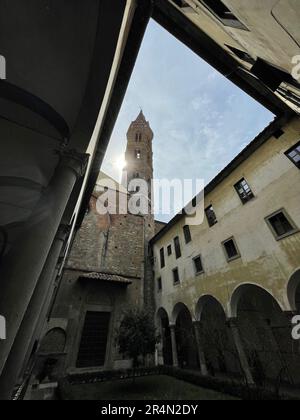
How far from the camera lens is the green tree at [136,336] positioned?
397 inches

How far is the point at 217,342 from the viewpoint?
32.7 feet

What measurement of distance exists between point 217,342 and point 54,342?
34.3ft

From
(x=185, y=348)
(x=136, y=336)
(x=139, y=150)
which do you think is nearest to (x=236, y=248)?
(x=136, y=336)

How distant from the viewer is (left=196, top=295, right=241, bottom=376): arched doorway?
9.96 metres

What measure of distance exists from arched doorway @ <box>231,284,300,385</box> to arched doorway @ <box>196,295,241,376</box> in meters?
0.99

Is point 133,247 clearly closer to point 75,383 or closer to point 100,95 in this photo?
point 75,383

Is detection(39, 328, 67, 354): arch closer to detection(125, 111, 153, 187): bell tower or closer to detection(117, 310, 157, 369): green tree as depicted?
detection(117, 310, 157, 369): green tree

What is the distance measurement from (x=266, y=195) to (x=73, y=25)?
966 cm

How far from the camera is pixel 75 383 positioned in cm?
1120

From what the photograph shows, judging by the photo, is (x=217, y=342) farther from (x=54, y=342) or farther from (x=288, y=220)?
(x=54, y=342)

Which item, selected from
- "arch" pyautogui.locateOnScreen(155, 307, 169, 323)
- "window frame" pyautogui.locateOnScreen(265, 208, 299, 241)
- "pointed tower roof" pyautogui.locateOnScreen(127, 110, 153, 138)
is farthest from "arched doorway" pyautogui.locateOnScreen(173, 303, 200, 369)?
"pointed tower roof" pyautogui.locateOnScreen(127, 110, 153, 138)

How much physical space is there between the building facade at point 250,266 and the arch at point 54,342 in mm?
7745

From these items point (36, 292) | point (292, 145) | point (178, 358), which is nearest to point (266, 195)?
point (292, 145)

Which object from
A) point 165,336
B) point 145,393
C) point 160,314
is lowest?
point 145,393
